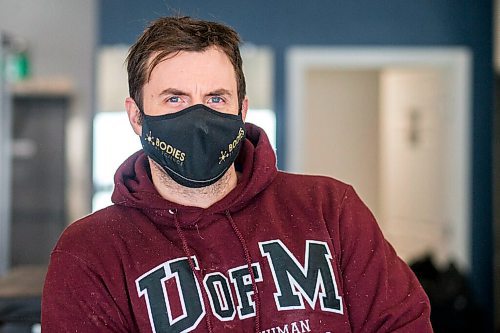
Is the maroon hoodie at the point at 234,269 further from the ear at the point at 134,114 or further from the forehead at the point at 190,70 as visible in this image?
the forehead at the point at 190,70

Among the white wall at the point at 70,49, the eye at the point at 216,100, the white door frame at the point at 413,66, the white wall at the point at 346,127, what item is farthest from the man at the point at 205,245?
the white wall at the point at 346,127

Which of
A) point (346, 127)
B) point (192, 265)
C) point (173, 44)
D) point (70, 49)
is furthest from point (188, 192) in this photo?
point (346, 127)

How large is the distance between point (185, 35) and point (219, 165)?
0.25m

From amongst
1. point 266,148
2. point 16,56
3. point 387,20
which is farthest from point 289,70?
point 266,148

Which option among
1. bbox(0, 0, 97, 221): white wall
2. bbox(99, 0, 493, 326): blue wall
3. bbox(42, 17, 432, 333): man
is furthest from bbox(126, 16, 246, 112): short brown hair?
bbox(0, 0, 97, 221): white wall

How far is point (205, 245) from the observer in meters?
1.51

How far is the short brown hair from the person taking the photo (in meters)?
1.48

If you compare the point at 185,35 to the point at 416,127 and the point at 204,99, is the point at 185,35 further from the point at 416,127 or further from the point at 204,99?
the point at 416,127

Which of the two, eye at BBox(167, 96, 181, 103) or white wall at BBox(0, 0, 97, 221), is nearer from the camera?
eye at BBox(167, 96, 181, 103)

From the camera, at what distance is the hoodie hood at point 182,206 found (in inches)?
60.3

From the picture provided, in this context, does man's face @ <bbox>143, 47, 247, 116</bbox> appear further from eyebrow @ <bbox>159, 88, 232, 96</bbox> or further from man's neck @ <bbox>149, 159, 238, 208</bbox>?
man's neck @ <bbox>149, 159, 238, 208</bbox>

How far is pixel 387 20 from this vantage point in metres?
4.65

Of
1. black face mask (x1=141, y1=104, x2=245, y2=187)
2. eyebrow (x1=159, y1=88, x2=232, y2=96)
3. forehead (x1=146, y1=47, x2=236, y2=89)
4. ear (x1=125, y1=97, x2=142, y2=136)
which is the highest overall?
forehead (x1=146, y1=47, x2=236, y2=89)

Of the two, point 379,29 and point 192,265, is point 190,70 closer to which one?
point 192,265
